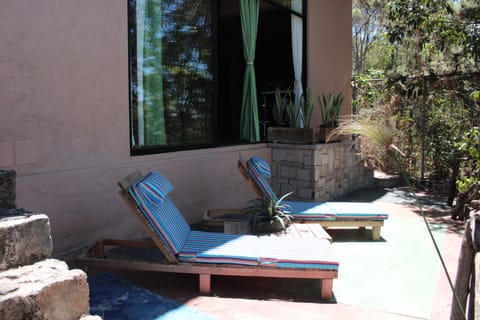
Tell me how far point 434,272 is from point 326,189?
316 centimetres

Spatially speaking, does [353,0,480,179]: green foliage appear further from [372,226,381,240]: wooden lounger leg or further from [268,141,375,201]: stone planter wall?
[372,226,381,240]: wooden lounger leg

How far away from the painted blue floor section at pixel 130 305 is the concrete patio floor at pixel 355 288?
0.13 metres

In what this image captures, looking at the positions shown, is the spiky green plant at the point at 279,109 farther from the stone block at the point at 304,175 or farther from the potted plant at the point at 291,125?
the stone block at the point at 304,175

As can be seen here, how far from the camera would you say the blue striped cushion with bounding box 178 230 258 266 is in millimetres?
3172

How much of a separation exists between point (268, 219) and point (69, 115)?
6.96ft

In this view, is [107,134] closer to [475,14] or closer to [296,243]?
[296,243]

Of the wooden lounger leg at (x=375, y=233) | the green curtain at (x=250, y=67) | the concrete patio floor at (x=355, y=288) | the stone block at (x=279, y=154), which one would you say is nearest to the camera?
the concrete patio floor at (x=355, y=288)

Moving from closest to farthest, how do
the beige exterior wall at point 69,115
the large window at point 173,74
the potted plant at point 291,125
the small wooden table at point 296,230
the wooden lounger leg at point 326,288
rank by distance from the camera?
the wooden lounger leg at point 326,288 < the beige exterior wall at point 69,115 < the small wooden table at point 296,230 < the large window at point 173,74 < the potted plant at point 291,125

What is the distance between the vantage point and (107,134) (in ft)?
13.6

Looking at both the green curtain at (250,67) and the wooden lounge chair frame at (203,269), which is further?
the green curtain at (250,67)

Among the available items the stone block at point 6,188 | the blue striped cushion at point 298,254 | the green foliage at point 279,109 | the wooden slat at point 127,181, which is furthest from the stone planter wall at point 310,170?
the stone block at point 6,188

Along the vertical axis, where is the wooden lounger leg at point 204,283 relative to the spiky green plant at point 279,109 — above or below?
below

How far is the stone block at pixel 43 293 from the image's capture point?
1.61m

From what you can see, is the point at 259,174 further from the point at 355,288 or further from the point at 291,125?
the point at 291,125
